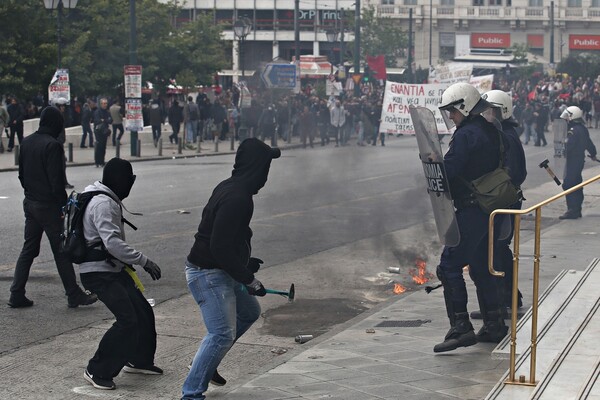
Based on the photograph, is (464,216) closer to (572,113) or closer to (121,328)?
(121,328)

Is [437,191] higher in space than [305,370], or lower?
higher

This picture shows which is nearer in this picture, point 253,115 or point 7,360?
point 7,360

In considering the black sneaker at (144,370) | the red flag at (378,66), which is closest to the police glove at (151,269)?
the black sneaker at (144,370)

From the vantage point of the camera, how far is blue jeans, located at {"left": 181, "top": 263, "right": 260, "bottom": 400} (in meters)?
6.56

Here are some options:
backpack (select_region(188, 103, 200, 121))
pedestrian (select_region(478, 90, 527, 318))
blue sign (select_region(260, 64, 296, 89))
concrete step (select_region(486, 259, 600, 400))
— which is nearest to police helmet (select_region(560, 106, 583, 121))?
pedestrian (select_region(478, 90, 527, 318))

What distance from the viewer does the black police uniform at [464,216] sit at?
7965mm

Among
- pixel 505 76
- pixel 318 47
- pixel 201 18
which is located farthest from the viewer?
pixel 318 47

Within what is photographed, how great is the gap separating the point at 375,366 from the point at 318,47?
92262 millimetres

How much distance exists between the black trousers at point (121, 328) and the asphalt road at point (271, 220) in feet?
4.60

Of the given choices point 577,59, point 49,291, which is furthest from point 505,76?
point 49,291

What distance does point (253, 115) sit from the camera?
42750 millimetres

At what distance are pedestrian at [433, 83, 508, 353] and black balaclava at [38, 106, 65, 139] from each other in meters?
3.62

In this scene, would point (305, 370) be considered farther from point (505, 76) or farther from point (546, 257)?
point (505, 76)

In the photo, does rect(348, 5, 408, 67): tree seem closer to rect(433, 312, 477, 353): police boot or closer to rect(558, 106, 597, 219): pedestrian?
rect(558, 106, 597, 219): pedestrian
